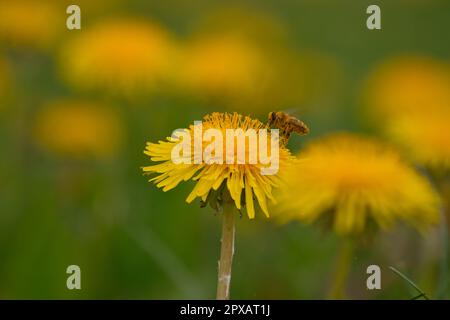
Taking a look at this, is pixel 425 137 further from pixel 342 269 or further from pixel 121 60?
pixel 121 60

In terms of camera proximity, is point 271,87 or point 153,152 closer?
point 153,152

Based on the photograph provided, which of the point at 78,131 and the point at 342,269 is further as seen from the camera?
the point at 78,131

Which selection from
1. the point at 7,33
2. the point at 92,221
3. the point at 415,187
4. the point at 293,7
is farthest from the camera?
the point at 293,7

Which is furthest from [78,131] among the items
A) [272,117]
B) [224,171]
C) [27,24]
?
[224,171]

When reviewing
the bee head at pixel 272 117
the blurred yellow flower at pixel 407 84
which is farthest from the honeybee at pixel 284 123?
the blurred yellow flower at pixel 407 84

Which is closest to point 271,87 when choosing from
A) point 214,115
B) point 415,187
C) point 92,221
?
point 92,221

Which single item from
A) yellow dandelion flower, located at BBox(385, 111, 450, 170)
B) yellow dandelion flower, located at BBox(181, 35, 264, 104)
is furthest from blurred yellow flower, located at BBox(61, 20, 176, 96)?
yellow dandelion flower, located at BBox(385, 111, 450, 170)
